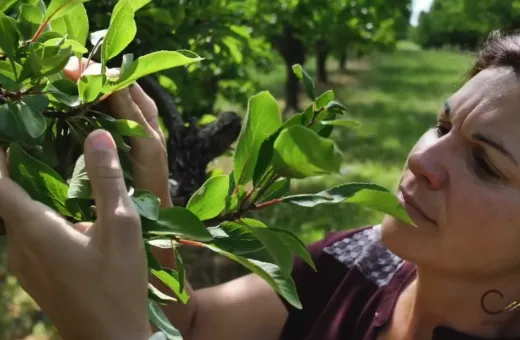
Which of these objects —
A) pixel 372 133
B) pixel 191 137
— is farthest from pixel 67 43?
pixel 372 133

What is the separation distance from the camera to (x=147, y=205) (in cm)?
57

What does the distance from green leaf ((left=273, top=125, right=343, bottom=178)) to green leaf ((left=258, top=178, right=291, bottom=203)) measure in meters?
0.05

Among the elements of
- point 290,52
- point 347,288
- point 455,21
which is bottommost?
point 455,21

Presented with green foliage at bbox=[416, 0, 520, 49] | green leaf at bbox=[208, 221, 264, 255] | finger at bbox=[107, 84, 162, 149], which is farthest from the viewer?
green foliage at bbox=[416, 0, 520, 49]

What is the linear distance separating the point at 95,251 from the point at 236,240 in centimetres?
12

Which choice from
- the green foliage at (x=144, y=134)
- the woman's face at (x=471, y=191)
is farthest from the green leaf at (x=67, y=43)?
the woman's face at (x=471, y=191)

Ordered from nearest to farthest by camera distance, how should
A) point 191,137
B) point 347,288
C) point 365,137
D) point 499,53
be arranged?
1. point 499,53
2. point 347,288
3. point 191,137
4. point 365,137

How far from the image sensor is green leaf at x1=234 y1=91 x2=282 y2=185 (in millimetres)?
587

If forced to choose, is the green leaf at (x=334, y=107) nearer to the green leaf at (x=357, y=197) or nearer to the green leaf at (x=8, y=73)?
the green leaf at (x=357, y=197)

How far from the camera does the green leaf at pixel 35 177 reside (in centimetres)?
57

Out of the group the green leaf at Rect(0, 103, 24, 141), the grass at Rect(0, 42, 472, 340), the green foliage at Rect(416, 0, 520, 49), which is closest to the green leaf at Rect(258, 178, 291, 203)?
the green leaf at Rect(0, 103, 24, 141)

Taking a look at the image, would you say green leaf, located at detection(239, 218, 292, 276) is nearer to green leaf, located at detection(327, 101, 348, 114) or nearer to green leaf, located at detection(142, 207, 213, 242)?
green leaf, located at detection(142, 207, 213, 242)

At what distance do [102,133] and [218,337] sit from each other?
70cm

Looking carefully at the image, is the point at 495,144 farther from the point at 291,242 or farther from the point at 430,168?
the point at 291,242
